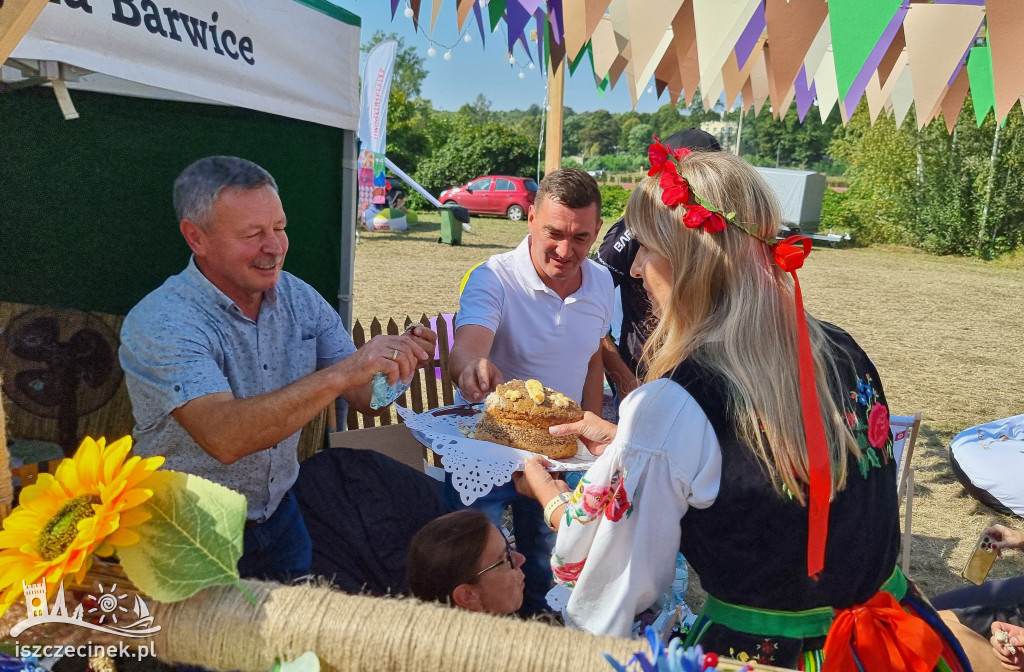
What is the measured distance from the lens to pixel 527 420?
2.82 m

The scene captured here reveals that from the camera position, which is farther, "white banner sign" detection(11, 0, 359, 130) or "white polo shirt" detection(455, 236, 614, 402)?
"white polo shirt" detection(455, 236, 614, 402)

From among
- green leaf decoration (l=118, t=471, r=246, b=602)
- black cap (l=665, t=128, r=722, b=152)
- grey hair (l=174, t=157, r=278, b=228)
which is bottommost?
green leaf decoration (l=118, t=471, r=246, b=602)

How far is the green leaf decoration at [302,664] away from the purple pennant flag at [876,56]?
2.90 metres

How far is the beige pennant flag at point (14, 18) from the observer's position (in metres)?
0.90

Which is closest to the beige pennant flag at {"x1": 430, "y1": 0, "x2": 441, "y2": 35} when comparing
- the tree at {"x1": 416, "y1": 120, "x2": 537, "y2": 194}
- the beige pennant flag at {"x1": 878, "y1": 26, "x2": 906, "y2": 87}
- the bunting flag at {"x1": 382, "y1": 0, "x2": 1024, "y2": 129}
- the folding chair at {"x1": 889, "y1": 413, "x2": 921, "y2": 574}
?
the bunting flag at {"x1": 382, "y1": 0, "x2": 1024, "y2": 129}

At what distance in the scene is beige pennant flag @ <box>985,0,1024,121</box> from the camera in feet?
8.47

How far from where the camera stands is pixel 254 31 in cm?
327

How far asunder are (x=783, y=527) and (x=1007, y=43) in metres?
2.17

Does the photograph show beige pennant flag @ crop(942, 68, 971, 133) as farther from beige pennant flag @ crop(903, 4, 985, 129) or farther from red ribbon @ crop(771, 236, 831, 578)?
red ribbon @ crop(771, 236, 831, 578)

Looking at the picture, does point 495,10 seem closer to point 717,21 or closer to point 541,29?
point 541,29

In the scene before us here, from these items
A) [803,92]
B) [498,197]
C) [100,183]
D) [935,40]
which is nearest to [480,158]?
[498,197]

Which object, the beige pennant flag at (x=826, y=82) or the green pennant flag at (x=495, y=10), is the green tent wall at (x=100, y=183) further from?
the beige pennant flag at (x=826, y=82)

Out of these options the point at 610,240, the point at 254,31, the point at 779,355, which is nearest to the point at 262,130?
the point at 254,31

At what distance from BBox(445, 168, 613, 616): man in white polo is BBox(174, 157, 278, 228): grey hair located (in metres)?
1.23
